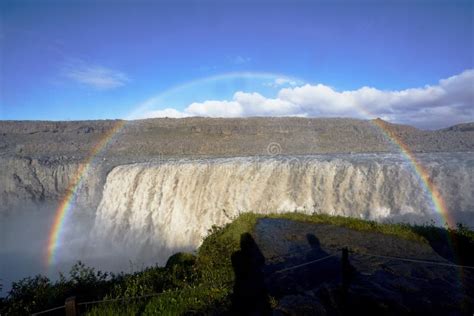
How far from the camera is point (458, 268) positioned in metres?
9.09

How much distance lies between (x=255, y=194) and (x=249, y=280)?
586 inches

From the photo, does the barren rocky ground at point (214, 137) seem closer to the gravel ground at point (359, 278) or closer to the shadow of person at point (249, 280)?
the gravel ground at point (359, 278)

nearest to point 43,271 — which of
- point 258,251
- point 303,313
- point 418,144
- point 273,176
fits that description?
point 273,176

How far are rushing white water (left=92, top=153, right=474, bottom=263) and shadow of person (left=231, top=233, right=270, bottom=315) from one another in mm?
5782

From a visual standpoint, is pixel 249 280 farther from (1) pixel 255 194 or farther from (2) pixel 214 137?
(2) pixel 214 137

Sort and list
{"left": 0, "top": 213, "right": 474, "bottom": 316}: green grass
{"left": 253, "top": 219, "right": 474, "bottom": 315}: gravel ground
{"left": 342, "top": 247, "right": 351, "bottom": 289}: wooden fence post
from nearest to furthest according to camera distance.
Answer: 1. {"left": 253, "top": 219, "right": 474, "bottom": 315}: gravel ground
2. {"left": 0, "top": 213, "right": 474, "bottom": 316}: green grass
3. {"left": 342, "top": 247, "right": 351, "bottom": 289}: wooden fence post

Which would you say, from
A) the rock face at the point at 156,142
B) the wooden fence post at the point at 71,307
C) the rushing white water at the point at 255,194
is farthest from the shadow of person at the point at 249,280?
the rock face at the point at 156,142

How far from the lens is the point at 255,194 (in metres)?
23.8

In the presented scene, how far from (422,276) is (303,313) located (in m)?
3.67

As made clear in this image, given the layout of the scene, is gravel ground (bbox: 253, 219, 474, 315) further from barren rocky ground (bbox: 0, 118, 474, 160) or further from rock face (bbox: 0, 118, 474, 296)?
barren rocky ground (bbox: 0, 118, 474, 160)

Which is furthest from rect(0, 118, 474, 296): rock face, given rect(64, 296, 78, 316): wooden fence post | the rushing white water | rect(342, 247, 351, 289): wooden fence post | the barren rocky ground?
rect(64, 296, 78, 316): wooden fence post

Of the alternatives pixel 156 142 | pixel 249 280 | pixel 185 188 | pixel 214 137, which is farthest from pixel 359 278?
pixel 214 137

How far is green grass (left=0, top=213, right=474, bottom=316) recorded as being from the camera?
7043mm

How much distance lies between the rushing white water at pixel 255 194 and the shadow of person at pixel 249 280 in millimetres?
5782
